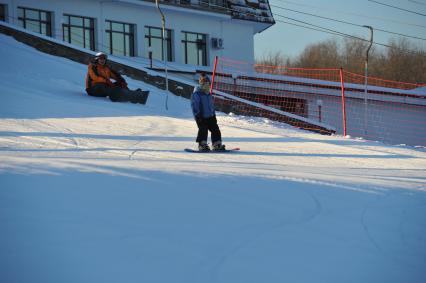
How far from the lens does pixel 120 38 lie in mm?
30531

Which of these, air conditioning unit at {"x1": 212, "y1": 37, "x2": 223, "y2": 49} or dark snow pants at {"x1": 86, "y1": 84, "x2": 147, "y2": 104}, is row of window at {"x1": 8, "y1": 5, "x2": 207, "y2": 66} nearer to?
air conditioning unit at {"x1": 212, "y1": 37, "x2": 223, "y2": 49}

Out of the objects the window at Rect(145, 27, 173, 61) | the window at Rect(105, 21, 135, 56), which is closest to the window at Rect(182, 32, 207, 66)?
the window at Rect(145, 27, 173, 61)

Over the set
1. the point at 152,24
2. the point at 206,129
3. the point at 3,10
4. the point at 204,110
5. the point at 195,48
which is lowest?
the point at 206,129

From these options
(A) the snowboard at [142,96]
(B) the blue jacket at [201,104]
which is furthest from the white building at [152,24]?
(B) the blue jacket at [201,104]

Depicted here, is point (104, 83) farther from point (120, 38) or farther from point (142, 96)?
point (120, 38)

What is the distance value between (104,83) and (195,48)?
17.8 m

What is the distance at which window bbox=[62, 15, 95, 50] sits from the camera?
28.4 meters

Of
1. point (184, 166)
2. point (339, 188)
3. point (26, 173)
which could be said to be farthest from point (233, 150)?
point (26, 173)

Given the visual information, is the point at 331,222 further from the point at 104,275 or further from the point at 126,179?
the point at 104,275

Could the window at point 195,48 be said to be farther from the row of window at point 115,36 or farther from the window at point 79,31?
the window at point 79,31

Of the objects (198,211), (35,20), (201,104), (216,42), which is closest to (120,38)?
(35,20)

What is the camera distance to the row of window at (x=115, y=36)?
27.5 meters


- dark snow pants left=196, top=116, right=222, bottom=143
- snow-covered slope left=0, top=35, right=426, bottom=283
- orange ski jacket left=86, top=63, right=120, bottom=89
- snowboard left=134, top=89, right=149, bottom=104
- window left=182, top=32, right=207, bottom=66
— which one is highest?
window left=182, top=32, right=207, bottom=66

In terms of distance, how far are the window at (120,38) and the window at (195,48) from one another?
3386 millimetres
